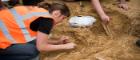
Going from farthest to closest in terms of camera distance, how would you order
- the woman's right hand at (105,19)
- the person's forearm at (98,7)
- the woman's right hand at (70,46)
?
1. the person's forearm at (98,7)
2. the woman's right hand at (105,19)
3. the woman's right hand at (70,46)

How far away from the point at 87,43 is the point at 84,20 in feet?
1.25

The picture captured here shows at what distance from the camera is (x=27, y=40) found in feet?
7.89

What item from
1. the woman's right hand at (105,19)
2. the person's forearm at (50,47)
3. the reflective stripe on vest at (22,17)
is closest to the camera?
the reflective stripe on vest at (22,17)

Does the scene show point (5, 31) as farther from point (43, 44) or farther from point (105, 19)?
point (105, 19)

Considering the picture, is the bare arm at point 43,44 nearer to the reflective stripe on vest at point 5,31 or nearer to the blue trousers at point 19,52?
the blue trousers at point 19,52

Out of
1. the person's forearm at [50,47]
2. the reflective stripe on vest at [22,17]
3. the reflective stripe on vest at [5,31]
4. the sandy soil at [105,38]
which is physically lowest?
the sandy soil at [105,38]

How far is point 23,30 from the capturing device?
2363 mm

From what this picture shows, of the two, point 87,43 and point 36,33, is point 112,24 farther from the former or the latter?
point 36,33

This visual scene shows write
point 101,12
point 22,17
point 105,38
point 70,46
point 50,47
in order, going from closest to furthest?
point 22,17 < point 50,47 < point 70,46 < point 105,38 < point 101,12

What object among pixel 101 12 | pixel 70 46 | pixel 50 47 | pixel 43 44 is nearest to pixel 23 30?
pixel 43 44

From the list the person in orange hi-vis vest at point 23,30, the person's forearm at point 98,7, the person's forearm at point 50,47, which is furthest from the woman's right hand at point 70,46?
the person's forearm at point 98,7

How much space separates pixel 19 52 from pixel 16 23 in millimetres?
201

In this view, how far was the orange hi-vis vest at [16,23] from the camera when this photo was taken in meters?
2.35

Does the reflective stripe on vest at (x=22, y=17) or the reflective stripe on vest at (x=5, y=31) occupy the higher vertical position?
the reflective stripe on vest at (x=22, y=17)
